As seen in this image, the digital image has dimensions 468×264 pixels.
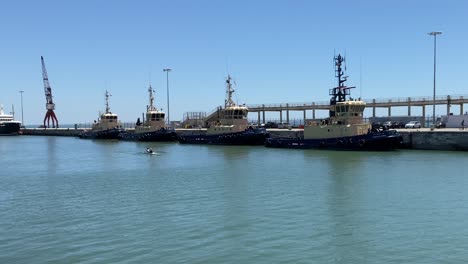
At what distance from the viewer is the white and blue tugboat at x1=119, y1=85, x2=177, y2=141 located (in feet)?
250

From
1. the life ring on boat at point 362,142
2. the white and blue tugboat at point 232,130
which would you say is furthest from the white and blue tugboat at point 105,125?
the life ring on boat at point 362,142

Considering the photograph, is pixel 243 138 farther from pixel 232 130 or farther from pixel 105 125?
pixel 105 125

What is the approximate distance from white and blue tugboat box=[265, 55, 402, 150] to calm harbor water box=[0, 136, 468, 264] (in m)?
11.4

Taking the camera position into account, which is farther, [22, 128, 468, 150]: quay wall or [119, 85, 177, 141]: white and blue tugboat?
[119, 85, 177, 141]: white and blue tugboat

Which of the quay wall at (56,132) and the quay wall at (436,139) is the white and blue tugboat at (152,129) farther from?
the quay wall at (436,139)

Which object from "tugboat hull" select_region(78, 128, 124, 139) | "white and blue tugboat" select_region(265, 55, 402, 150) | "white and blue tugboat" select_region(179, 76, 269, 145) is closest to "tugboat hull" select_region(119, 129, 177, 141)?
"white and blue tugboat" select_region(179, 76, 269, 145)

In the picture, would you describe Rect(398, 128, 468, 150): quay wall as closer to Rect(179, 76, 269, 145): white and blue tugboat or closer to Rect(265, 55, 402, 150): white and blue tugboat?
Rect(265, 55, 402, 150): white and blue tugboat

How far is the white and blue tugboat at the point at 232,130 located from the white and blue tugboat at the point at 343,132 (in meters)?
5.79

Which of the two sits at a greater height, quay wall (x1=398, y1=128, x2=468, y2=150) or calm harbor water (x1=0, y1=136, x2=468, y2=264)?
quay wall (x1=398, y1=128, x2=468, y2=150)

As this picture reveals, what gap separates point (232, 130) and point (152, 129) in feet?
72.3

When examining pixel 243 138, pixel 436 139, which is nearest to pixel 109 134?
pixel 243 138

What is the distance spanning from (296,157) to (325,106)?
4262 centimetres

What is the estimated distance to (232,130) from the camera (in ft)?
207

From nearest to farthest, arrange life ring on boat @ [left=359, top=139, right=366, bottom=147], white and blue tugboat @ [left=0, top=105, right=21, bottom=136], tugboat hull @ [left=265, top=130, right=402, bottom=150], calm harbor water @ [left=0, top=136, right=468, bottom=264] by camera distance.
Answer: calm harbor water @ [left=0, top=136, right=468, bottom=264] < tugboat hull @ [left=265, top=130, right=402, bottom=150] < life ring on boat @ [left=359, top=139, right=366, bottom=147] < white and blue tugboat @ [left=0, top=105, right=21, bottom=136]
